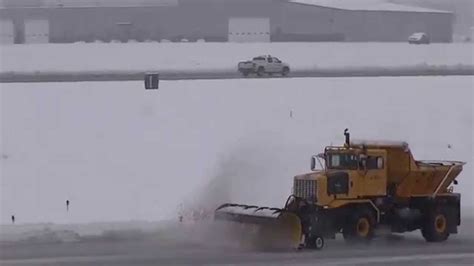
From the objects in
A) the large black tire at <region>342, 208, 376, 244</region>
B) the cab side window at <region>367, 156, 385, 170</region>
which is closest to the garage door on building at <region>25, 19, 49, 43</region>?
the cab side window at <region>367, 156, 385, 170</region>

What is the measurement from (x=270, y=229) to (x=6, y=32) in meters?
72.8

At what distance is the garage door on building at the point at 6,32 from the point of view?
274ft

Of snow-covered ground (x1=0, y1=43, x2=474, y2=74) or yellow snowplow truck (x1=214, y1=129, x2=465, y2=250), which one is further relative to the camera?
snow-covered ground (x1=0, y1=43, x2=474, y2=74)

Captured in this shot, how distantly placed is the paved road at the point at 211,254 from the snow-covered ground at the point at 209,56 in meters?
39.3

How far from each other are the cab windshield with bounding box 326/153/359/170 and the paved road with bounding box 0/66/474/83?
94.8 ft

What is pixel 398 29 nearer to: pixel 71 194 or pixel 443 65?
pixel 443 65

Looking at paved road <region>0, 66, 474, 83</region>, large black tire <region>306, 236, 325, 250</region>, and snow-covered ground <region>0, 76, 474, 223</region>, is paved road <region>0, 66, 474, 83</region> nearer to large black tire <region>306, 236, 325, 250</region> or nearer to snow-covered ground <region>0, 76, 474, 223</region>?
snow-covered ground <region>0, 76, 474, 223</region>

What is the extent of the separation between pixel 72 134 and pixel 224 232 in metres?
13.3

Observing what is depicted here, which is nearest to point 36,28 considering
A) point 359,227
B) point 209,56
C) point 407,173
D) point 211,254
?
point 209,56

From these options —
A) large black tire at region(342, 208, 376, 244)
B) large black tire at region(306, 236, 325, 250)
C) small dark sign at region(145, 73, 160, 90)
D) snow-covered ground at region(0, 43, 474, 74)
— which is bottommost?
large black tire at region(306, 236, 325, 250)

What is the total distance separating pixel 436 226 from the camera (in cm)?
2048

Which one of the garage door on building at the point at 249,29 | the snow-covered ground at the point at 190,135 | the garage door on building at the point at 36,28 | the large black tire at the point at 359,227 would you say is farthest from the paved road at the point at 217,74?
the garage door on building at the point at 36,28

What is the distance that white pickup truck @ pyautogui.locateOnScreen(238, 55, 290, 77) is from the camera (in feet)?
181

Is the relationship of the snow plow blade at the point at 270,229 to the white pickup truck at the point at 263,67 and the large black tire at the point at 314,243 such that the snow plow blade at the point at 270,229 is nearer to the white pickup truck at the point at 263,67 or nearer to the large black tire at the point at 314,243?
the large black tire at the point at 314,243
